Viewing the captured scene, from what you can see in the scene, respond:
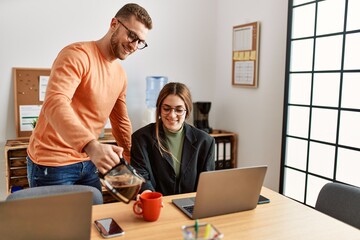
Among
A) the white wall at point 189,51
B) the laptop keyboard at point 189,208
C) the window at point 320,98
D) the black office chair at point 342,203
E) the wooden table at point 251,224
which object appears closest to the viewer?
the wooden table at point 251,224

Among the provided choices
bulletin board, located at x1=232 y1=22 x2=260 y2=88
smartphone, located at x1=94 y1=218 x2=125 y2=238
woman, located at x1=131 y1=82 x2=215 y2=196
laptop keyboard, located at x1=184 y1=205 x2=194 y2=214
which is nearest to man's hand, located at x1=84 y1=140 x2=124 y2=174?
smartphone, located at x1=94 y1=218 x2=125 y2=238

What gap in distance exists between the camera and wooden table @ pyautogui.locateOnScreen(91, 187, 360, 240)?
4.13 feet

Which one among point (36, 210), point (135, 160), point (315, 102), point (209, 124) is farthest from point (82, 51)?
point (209, 124)

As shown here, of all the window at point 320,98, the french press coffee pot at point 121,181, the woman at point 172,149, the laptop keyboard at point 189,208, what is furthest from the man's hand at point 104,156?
the window at point 320,98

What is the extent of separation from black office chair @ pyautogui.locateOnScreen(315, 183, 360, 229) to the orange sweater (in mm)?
1071

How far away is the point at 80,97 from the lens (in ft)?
5.73

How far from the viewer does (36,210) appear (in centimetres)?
101

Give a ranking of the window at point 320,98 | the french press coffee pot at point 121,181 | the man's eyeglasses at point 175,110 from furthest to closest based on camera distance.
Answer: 1. the window at point 320,98
2. the man's eyeglasses at point 175,110
3. the french press coffee pot at point 121,181

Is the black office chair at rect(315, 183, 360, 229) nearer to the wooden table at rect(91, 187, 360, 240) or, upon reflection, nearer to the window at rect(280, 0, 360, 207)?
the wooden table at rect(91, 187, 360, 240)

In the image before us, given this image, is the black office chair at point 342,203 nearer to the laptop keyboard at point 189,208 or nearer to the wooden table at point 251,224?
the wooden table at point 251,224

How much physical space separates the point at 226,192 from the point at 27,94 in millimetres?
2391

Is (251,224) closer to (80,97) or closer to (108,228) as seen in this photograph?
(108,228)

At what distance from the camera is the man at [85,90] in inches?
62.5

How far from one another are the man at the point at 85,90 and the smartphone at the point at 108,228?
0.41 meters
